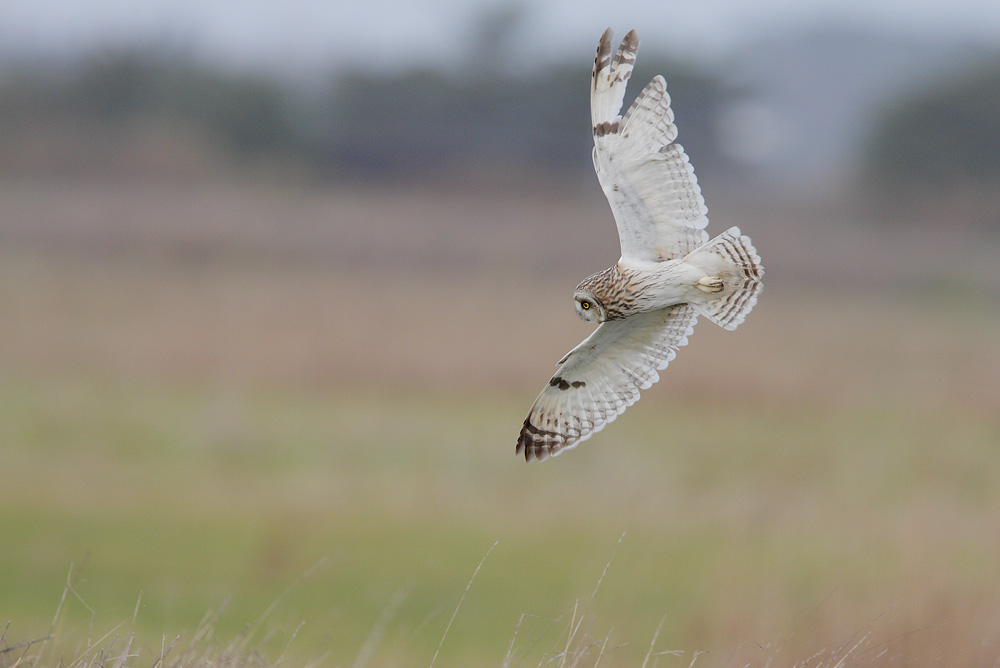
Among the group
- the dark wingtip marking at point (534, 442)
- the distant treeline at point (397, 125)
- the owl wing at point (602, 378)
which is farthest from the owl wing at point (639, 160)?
the distant treeline at point (397, 125)

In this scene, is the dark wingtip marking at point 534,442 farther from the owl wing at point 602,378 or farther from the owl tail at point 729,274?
the owl tail at point 729,274

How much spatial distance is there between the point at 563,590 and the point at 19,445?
5.85 metres

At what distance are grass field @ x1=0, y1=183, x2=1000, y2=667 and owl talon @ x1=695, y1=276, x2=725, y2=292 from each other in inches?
48.6

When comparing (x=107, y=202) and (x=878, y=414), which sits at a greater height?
(x=107, y=202)

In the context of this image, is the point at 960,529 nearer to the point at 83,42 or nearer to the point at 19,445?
the point at 19,445

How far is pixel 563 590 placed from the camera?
9.45m

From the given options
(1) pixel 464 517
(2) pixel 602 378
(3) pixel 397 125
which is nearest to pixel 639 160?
(2) pixel 602 378

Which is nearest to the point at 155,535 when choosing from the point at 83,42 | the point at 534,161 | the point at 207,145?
the point at 534,161

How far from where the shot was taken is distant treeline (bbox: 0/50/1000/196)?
104 feet

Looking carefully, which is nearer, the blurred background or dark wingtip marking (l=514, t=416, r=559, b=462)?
dark wingtip marking (l=514, t=416, r=559, b=462)

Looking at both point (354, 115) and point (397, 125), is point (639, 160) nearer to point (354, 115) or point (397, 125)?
point (397, 125)

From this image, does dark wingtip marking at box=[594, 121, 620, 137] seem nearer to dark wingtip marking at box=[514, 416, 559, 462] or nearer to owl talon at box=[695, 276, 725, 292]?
owl talon at box=[695, 276, 725, 292]

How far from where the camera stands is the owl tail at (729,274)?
3121 mm

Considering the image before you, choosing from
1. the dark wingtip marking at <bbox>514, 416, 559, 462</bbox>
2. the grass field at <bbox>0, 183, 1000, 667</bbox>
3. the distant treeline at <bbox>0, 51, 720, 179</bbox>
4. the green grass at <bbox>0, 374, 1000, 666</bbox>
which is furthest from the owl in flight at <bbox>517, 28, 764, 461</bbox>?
the distant treeline at <bbox>0, 51, 720, 179</bbox>
